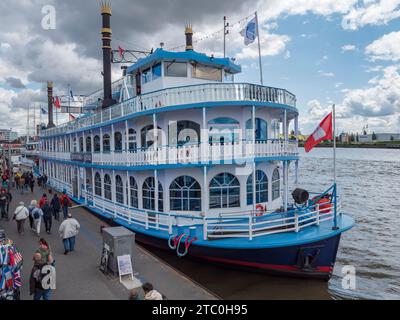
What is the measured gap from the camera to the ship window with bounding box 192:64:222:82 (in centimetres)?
1529

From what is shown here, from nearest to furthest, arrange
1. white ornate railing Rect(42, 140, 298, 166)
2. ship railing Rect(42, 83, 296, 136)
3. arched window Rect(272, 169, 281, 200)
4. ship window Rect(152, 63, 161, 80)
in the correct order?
white ornate railing Rect(42, 140, 298, 166) → ship railing Rect(42, 83, 296, 136) → arched window Rect(272, 169, 281, 200) → ship window Rect(152, 63, 161, 80)

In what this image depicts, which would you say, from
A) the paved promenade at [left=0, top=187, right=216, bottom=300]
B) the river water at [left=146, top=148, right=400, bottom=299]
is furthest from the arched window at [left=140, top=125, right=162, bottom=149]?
the river water at [left=146, top=148, right=400, bottom=299]

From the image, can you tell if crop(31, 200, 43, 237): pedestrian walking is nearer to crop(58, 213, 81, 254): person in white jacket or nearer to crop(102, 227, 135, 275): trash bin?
crop(58, 213, 81, 254): person in white jacket

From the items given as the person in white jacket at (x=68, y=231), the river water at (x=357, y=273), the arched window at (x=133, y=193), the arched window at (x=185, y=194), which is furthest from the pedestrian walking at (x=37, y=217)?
the arched window at (x=185, y=194)

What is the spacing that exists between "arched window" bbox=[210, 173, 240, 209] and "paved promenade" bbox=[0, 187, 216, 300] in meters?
3.51

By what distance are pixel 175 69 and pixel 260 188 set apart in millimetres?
6609

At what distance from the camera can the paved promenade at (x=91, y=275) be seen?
8.18 meters

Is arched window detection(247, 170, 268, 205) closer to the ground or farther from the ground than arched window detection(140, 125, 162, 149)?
closer to the ground

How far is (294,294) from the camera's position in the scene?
36.5 ft

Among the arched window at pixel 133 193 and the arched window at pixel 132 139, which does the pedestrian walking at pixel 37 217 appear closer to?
the arched window at pixel 133 193

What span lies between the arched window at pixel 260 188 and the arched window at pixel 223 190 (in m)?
0.58

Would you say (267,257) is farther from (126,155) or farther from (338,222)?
(126,155)

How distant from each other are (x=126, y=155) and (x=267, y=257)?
7.40 meters
